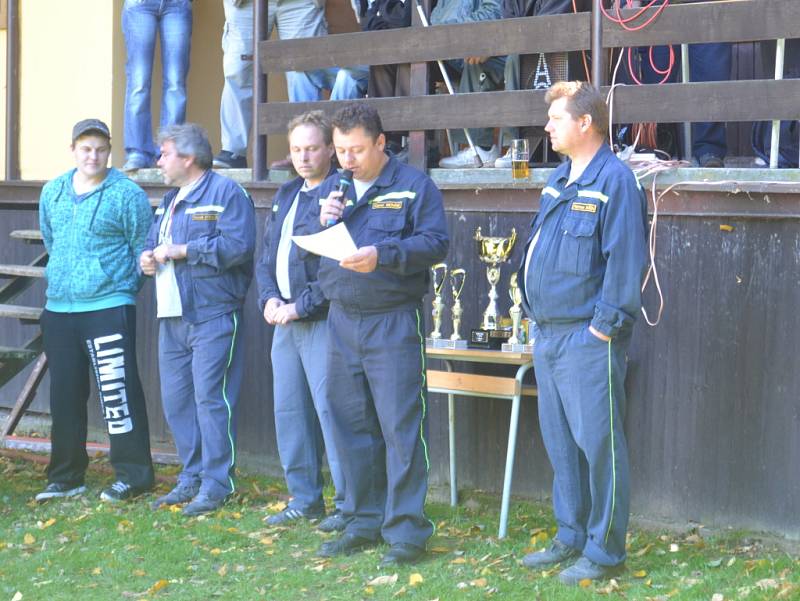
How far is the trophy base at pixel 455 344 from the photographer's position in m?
6.20

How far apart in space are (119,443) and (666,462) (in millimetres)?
2945

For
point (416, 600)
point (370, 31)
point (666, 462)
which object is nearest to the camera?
point (416, 600)

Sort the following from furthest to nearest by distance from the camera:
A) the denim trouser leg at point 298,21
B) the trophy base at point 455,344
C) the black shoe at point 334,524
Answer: the denim trouser leg at point 298,21
the trophy base at point 455,344
the black shoe at point 334,524

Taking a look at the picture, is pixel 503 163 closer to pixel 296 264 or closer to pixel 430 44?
pixel 430 44

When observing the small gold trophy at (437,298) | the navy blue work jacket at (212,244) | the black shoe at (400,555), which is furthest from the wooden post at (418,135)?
the black shoe at (400,555)

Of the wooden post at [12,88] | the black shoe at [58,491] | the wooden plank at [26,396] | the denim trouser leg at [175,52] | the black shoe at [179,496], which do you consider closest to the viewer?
the black shoe at [179,496]

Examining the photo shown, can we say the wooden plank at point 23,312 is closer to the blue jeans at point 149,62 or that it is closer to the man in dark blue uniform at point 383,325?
the blue jeans at point 149,62

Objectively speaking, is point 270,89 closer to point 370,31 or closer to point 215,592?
point 370,31

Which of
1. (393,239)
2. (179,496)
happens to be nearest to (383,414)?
(393,239)

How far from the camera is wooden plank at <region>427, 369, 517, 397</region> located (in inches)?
232

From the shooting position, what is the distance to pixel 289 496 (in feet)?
22.7

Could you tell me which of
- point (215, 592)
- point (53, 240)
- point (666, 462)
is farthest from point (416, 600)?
point (53, 240)

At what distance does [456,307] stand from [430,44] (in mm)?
1504

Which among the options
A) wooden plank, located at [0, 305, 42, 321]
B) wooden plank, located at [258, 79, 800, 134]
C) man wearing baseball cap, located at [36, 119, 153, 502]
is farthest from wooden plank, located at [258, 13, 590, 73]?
wooden plank, located at [0, 305, 42, 321]
